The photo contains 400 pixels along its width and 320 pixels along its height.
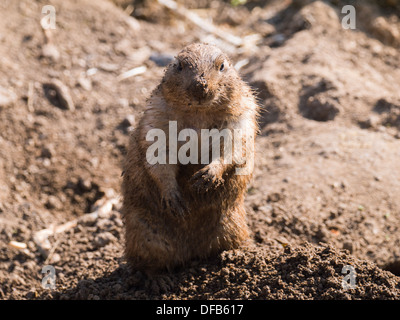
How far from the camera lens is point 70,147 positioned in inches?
291

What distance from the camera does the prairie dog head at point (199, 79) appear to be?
4.41 m

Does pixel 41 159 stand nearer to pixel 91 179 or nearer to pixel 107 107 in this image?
pixel 91 179

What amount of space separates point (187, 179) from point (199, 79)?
0.99 meters

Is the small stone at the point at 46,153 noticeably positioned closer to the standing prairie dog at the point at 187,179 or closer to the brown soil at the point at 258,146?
the brown soil at the point at 258,146

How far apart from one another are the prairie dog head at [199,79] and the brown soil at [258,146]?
1488 mm

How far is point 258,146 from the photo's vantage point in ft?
23.9

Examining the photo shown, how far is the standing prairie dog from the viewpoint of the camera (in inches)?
183

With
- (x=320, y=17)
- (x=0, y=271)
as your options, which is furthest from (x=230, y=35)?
(x=0, y=271)

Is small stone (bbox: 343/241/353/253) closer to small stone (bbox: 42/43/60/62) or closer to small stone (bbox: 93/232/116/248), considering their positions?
small stone (bbox: 93/232/116/248)

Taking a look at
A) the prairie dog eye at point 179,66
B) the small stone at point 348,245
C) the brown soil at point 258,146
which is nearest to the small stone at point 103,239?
the brown soil at point 258,146

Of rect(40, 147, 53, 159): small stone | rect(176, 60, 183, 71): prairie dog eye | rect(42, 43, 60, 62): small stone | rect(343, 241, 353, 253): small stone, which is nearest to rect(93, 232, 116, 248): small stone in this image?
rect(40, 147, 53, 159): small stone

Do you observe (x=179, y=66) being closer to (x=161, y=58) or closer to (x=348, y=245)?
(x=348, y=245)

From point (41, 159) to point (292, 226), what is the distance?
3519 mm

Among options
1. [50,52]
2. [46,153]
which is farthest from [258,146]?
[50,52]
